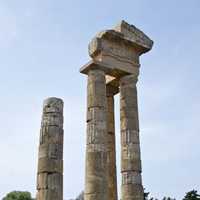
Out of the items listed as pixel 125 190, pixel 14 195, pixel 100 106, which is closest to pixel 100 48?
pixel 100 106

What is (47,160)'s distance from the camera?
16969mm

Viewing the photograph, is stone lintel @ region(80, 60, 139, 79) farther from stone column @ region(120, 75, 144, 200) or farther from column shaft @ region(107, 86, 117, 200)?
column shaft @ region(107, 86, 117, 200)

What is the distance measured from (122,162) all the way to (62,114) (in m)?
4.18

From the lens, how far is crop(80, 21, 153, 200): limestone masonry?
18.7 m

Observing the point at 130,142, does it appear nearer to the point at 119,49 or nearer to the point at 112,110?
the point at 112,110

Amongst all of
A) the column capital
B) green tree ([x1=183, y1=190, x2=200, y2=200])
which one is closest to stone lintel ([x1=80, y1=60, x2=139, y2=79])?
→ the column capital

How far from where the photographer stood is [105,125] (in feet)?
64.5

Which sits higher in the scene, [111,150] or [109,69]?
[109,69]

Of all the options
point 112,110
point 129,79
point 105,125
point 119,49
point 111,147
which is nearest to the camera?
point 105,125

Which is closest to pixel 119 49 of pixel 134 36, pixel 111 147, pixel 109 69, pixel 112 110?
pixel 134 36

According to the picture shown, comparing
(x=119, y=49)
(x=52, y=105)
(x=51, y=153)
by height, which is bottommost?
(x=51, y=153)

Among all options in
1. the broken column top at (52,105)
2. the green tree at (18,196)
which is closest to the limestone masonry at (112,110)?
the broken column top at (52,105)

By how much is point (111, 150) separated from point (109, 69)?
439 centimetres

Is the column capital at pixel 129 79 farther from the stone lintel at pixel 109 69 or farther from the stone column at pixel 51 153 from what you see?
the stone column at pixel 51 153
